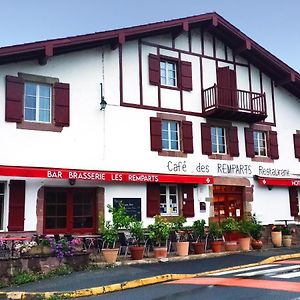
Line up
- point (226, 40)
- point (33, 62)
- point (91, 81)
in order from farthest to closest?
point (226, 40) < point (91, 81) < point (33, 62)

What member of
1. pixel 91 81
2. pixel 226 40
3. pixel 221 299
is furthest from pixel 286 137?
pixel 221 299

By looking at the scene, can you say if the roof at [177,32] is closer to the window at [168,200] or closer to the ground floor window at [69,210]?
the ground floor window at [69,210]

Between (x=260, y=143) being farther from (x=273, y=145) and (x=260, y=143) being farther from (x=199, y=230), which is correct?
(x=199, y=230)

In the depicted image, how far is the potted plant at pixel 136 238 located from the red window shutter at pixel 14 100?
444cm

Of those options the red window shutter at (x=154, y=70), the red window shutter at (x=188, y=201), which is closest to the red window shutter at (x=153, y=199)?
the red window shutter at (x=188, y=201)

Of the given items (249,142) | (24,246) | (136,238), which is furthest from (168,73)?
(24,246)

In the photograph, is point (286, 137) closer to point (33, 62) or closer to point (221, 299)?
point (33, 62)

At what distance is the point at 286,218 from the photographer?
17.8 metres

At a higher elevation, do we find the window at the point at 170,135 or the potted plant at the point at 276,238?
the window at the point at 170,135

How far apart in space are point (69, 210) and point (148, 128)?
3.77 metres

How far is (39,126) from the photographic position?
1321 centimetres

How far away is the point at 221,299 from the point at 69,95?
840cm

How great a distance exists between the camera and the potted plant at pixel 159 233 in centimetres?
1319

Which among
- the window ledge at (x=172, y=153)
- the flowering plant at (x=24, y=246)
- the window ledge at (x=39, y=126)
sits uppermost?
the window ledge at (x=39, y=126)
